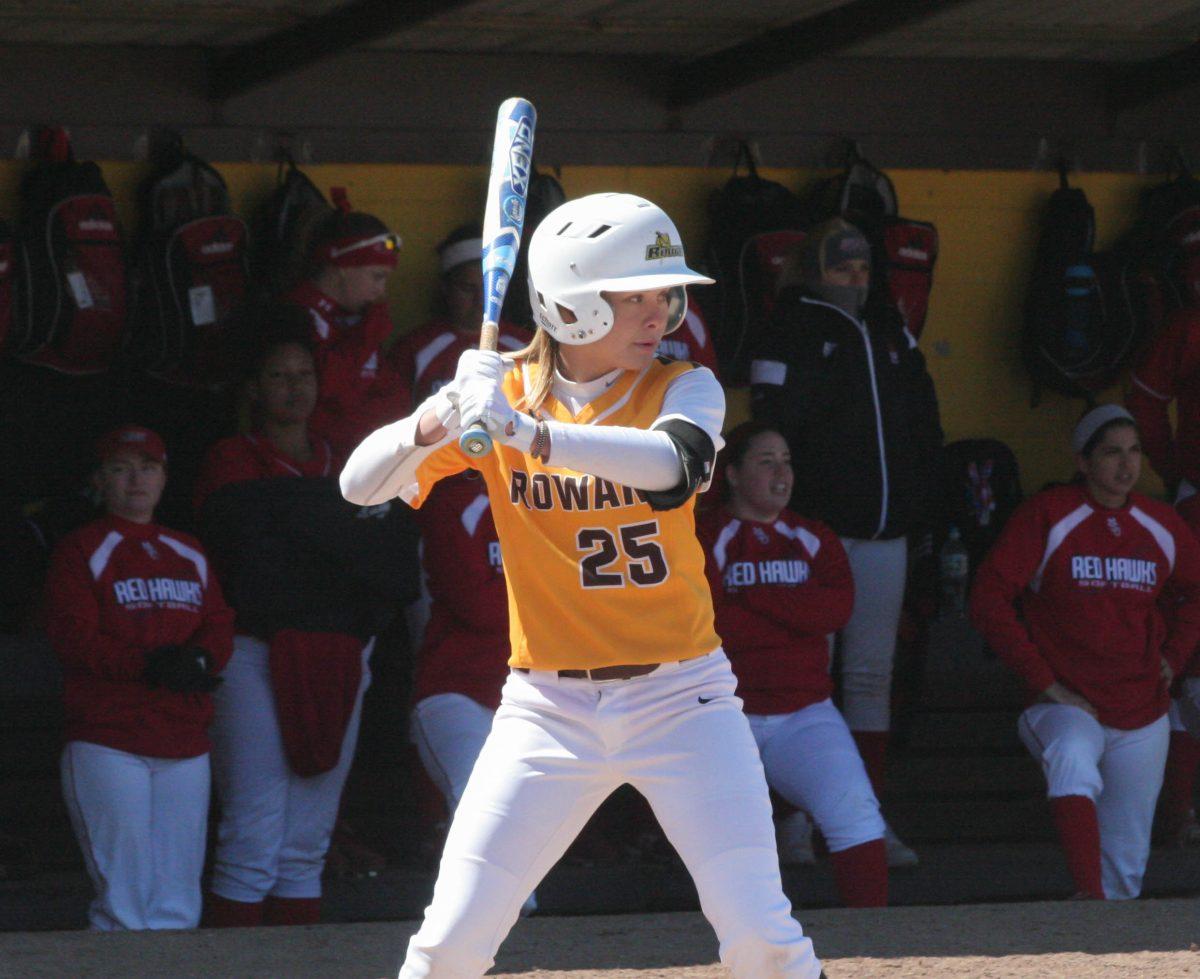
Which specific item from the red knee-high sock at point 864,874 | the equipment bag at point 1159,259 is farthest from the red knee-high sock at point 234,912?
the equipment bag at point 1159,259

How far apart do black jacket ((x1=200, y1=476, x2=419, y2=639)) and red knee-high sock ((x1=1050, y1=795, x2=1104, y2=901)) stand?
171cm

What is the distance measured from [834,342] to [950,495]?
877 mm

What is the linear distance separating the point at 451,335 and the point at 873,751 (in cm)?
162

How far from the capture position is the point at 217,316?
18.3 ft

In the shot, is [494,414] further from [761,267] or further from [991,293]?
[991,293]

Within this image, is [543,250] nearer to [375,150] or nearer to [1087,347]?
[375,150]

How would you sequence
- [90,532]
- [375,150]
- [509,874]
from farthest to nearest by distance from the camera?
1. [375,150]
2. [90,532]
3. [509,874]

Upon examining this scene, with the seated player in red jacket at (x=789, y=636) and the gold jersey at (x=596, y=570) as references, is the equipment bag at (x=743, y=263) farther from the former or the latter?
the gold jersey at (x=596, y=570)

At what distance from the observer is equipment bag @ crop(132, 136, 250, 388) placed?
5.53 meters

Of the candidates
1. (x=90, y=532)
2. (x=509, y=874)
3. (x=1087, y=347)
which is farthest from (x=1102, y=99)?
(x=509, y=874)

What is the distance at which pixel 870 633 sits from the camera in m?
5.51

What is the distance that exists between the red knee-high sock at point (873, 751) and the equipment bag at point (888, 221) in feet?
4.62

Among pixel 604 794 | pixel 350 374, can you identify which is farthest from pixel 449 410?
pixel 350 374

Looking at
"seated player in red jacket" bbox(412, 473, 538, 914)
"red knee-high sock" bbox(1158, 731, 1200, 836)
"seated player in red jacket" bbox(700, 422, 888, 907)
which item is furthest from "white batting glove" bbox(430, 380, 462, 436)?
"red knee-high sock" bbox(1158, 731, 1200, 836)
